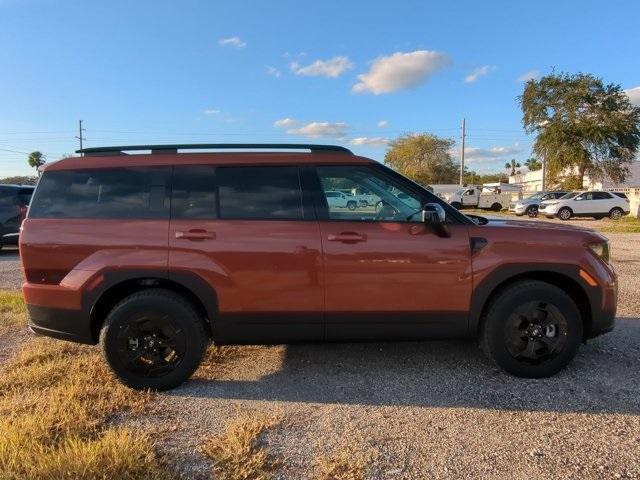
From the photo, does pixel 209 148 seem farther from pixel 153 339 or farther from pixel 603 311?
pixel 603 311

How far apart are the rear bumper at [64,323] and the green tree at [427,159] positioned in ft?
258

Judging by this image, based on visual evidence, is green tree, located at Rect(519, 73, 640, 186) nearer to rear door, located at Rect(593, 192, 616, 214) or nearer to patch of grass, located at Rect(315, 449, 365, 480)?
rear door, located at Rect(593, 192, 616, 214)

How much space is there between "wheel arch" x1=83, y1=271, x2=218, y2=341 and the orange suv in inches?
0.5

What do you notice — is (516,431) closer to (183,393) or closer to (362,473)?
(362,473)

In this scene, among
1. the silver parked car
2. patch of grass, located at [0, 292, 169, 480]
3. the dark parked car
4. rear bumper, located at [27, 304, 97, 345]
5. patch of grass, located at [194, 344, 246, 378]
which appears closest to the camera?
patch of grass, located at [0, 292, 169, 480]

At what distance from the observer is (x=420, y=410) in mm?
3795

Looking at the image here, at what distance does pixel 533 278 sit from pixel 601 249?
66 cm

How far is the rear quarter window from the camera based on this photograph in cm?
411

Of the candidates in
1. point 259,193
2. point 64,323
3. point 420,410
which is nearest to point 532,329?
point 420,410

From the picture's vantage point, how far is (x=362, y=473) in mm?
2938

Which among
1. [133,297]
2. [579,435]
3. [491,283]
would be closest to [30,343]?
[133,297]

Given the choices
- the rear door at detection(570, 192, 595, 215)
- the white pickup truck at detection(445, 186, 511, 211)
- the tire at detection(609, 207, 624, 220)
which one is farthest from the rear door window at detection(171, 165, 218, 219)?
the white pickup truck at detection(445, 186, 511, 211)

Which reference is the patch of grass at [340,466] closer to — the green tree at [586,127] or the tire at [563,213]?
the tire at [563,213]

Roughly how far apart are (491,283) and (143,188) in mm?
2866
